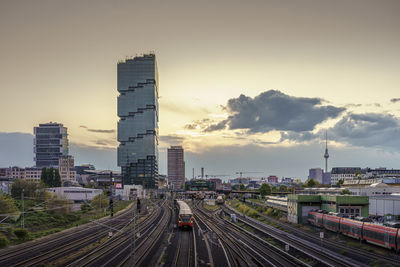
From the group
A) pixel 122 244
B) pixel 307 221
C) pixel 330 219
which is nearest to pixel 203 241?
pixel 122 244

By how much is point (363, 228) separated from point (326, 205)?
25007mm

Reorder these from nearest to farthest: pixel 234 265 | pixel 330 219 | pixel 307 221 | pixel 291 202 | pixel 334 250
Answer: pixel 234 265 < pixel 334 250 < pixel 330 219 < pixel 307 221 < pixel 291 202

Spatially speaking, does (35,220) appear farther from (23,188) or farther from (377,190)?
(377,190)

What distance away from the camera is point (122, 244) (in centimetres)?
6034

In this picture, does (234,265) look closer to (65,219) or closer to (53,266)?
(53,266)

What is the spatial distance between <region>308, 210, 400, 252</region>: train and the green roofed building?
3.63 meters

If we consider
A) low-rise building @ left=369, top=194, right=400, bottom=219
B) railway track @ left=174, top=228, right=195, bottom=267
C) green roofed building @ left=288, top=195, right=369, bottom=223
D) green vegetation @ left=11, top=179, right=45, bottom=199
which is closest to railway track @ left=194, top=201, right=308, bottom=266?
railway track @ left=174, top=228, right=195, bottom=267

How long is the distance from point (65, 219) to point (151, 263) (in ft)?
196

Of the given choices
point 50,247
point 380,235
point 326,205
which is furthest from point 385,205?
point 50,247

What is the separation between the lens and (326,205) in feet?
251

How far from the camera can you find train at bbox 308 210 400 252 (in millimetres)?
44681

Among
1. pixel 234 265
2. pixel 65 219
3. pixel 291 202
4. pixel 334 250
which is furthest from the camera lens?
pixel 65 219

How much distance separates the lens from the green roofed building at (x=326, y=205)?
70.2 metres

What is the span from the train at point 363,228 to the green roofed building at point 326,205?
3.63 metres
